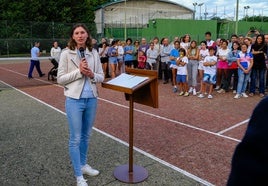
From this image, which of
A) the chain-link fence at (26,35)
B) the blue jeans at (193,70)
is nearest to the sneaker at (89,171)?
the blue jeans at (193,70)

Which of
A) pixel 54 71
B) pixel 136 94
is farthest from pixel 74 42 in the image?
pixel 54 71

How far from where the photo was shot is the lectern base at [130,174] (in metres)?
4.24

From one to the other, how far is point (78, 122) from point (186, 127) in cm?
329

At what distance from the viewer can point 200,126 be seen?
670cm

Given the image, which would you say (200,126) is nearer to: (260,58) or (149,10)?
(260,58)

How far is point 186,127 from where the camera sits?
6.62 metres

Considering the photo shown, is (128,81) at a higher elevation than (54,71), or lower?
higher

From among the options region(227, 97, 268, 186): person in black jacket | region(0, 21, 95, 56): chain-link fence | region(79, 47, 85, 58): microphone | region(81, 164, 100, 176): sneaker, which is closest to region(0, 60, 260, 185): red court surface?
region(81, 164, 100, 176): sneaker

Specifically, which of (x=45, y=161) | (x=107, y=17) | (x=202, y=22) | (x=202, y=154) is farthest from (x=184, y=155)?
(x=107, y=17)

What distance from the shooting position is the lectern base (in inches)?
167

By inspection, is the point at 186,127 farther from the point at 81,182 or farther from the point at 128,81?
the point at 81,182

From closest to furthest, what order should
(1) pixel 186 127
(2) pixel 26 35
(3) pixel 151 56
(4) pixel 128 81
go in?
(4) pixel 128 81
(1) pixel 186 127
(3) pixel 151 56
(2) pixel 26 35

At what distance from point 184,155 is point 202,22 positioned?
1455 inches

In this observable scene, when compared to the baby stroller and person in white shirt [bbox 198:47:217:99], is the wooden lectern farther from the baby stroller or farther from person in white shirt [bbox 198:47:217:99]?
the baby stroller
